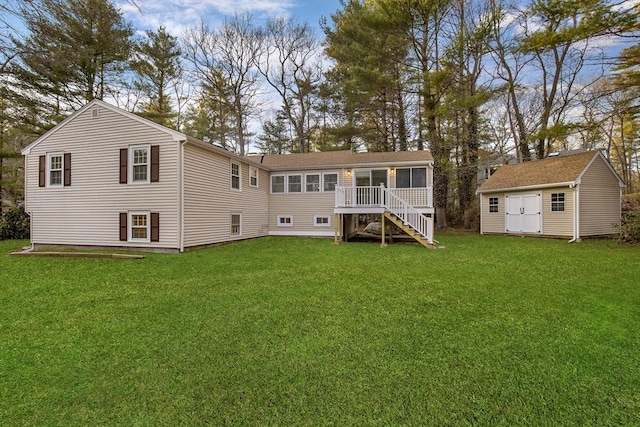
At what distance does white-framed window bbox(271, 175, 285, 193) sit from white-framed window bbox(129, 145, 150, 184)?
5942 mm

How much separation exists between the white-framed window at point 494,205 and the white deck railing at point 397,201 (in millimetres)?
5352

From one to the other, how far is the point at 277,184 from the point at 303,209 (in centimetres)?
185

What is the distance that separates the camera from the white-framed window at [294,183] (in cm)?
1457

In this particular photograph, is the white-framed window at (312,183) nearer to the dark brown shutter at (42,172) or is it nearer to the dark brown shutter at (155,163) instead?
the dark brown shutter at (155,163)

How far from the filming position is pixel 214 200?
36.7 ft

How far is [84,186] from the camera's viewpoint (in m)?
10.5

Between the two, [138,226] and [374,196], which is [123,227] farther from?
[374,196]

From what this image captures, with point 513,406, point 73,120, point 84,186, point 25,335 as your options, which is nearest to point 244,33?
point 73,120

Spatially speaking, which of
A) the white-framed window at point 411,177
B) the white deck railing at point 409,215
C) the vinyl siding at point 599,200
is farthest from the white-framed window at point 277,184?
the vinyl siding at point 599,200

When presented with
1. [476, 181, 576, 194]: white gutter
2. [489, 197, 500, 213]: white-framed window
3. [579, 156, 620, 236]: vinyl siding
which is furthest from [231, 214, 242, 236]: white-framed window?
[579, 156, 620, 236]: vinyl siding

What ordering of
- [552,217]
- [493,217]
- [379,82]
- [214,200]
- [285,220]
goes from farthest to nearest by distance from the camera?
[379,82] < [493,217] < [285,220] < [552,217] < [214,200]

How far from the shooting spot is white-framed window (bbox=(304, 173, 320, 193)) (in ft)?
46.8

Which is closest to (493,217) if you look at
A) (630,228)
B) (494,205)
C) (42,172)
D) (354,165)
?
(494,205)

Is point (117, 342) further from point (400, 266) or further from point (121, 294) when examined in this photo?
point (400, 266)
